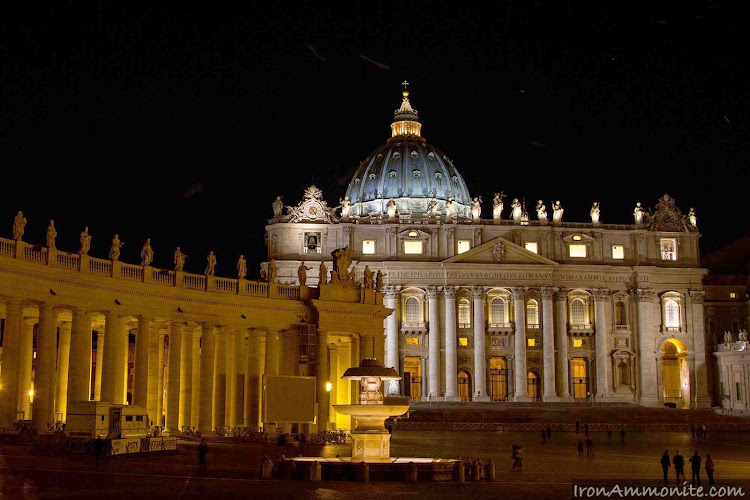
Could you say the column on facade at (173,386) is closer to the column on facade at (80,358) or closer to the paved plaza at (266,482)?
the paved plaza at (266,482)

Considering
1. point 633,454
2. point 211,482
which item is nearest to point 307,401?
point 633,454

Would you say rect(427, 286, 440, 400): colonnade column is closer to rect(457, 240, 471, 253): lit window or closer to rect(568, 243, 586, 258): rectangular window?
rect(457, 240, 471, 253): lit window

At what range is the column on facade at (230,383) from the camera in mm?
56344

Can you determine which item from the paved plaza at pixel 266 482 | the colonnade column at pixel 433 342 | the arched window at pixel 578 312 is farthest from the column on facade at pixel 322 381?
the arched window at pixel 578 312

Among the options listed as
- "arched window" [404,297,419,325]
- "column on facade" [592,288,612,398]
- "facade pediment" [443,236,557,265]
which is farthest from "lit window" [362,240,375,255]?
"column on facade" [592,288,612,398]

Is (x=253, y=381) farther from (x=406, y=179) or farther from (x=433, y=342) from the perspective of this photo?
(x=406, y=179)

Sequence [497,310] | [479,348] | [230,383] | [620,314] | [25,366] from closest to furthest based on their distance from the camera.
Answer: [25,366] < [230,383] < [479,348] < [497,310] < [620,314]

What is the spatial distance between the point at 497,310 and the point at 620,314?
47.2ft

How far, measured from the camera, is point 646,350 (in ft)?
380

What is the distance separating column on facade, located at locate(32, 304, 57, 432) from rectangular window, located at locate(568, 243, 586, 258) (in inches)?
3145

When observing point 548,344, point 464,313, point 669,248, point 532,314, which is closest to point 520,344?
point 548,344

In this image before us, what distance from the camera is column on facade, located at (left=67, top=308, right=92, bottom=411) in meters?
48.0

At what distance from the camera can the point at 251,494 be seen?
30.5 m

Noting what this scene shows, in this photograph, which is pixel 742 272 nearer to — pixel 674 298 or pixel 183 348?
pixel 674 298
